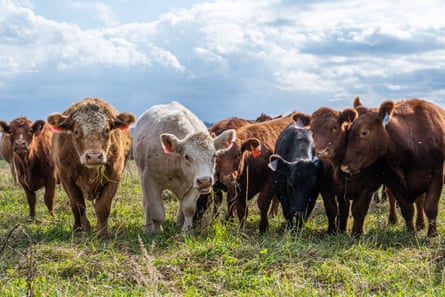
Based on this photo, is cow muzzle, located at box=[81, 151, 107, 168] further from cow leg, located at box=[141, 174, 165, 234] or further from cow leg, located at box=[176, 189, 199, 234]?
cow leg, located at box=[176, 189, 199, 234]

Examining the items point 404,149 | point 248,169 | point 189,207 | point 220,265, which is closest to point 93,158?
point 189,207

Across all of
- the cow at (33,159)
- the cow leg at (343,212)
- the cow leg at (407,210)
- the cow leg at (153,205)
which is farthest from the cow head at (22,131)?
the cow leg at (407,210)

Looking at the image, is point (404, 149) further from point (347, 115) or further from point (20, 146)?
point (20, 146)

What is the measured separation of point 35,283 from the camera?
5.16m

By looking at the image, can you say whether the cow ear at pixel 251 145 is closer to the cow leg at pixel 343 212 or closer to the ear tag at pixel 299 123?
the ear tag at pixel 299 123

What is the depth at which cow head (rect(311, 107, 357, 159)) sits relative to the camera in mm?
7492

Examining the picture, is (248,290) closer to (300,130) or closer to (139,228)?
(139,228)

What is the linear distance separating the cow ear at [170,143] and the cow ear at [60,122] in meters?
1.21

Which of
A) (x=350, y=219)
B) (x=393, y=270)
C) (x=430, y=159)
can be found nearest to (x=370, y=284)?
(x=393, y=270)

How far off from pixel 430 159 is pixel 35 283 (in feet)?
17.2

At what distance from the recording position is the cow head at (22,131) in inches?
424

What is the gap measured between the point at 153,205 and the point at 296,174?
2019 millimetres

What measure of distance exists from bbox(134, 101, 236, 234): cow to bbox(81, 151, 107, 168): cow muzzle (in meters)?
0.78

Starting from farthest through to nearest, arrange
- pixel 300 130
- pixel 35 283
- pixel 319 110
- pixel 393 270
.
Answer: pixel 300 130 → pixel 319 110 → pixel 393 270 → pixel 35 283
